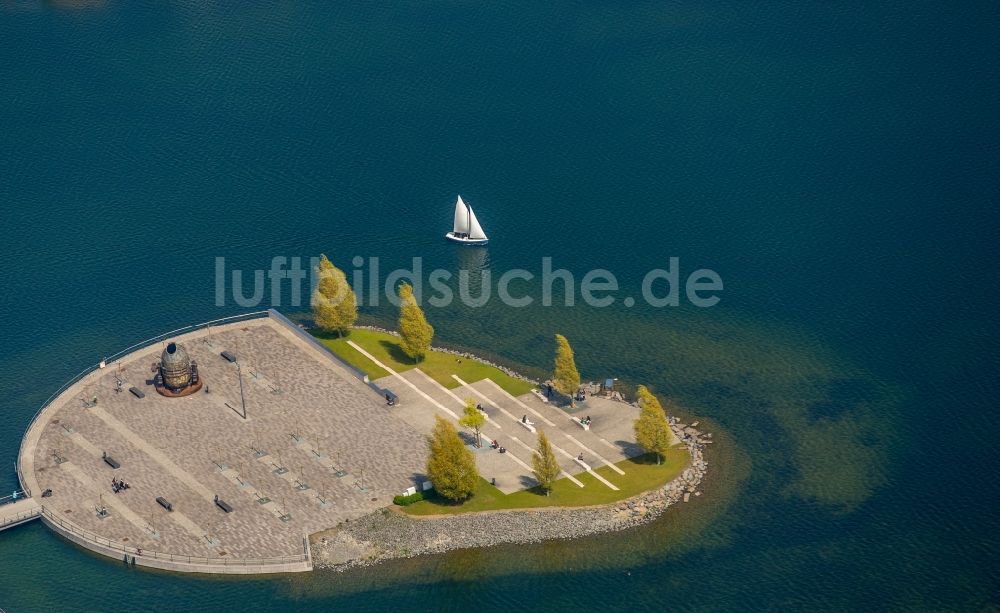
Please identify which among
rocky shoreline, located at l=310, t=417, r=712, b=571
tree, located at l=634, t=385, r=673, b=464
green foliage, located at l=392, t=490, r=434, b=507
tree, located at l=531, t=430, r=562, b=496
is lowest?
rocky shoreline, located at l=310, t=417, r=712, b=571

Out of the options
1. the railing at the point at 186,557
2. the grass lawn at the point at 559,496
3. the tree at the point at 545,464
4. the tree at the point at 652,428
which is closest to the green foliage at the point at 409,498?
the grass lawn at the point at 559,496

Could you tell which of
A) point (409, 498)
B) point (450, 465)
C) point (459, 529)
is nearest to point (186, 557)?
point (409, 498)

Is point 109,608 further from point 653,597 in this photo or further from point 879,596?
point 879,596

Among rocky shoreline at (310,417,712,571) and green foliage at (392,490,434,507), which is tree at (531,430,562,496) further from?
green foliage at (392,490,434,507)

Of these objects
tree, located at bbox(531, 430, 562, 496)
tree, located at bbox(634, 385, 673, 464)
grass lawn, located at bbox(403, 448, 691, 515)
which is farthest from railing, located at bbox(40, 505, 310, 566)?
tree, located at bbox(634, 385, 673, 464)

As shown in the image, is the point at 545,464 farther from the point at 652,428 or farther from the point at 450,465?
the point at 652,428

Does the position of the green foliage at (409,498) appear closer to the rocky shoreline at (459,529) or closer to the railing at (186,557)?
the rocky shoreline at (459,529)

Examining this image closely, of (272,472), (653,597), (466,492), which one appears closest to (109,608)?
(272,472)
